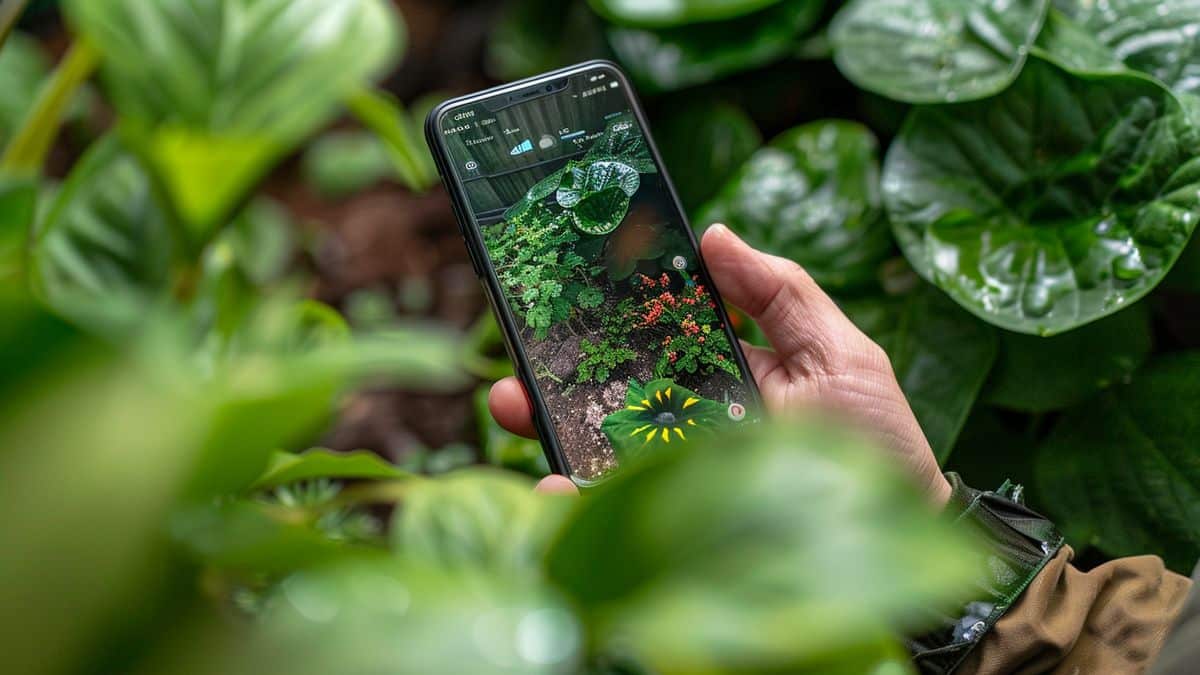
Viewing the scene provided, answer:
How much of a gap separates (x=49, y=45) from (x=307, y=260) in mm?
625

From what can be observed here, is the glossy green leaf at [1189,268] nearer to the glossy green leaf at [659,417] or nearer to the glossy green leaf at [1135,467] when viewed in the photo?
the glossy green leaf at [1135,467]

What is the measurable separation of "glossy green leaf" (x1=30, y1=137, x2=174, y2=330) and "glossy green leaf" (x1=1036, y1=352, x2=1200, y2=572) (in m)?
0.70

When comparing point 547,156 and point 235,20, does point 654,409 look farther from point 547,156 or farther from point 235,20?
point 235,20

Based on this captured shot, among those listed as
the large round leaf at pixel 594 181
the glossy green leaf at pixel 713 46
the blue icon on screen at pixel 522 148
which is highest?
the blue icon on screen at pixel 522 148

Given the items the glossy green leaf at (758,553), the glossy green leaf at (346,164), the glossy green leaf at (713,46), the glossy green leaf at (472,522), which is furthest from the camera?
the glossy green leaf at (346,164)

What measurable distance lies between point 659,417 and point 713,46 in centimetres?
48

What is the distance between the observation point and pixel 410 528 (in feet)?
1.32

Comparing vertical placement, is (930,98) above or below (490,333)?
above

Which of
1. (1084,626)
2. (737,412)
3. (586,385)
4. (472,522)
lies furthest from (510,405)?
(1084,626)

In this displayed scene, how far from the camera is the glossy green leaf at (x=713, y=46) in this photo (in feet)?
3.12

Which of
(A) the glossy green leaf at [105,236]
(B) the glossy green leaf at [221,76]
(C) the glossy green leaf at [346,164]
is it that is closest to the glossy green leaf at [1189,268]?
(B) the glossy green leaf at [221,76]

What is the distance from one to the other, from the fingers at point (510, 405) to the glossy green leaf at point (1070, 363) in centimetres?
40

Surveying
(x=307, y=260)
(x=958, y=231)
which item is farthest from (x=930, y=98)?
(x=307, y=260)

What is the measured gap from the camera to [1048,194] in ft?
2.57
